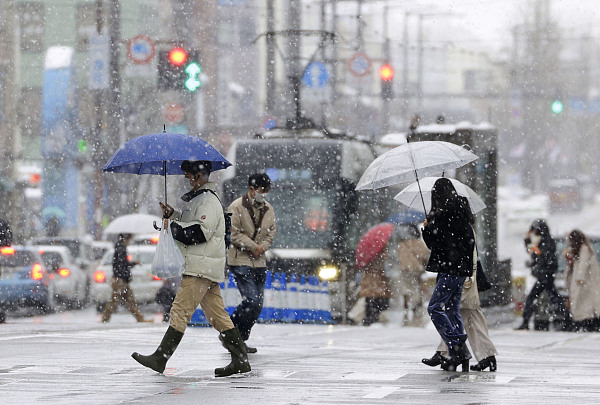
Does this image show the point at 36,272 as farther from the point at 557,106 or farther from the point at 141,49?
the point at 557,106

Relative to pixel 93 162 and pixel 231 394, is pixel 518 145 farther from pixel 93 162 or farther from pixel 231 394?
pixel 231 394

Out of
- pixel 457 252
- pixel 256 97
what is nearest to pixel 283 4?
pixel 256 97

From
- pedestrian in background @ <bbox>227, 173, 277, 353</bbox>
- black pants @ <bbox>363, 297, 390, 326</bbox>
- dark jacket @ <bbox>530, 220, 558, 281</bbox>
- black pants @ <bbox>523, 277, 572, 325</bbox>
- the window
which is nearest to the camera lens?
pedestrian in background @ <bbox>227, 173, 277, 353</bbox>

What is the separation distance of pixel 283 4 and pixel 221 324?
6107 centimetres

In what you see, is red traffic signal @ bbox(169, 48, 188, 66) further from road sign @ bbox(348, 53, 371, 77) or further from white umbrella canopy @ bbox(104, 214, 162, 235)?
road sign @ bbox(348, 53, 371, 77)

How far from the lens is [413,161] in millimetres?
11133

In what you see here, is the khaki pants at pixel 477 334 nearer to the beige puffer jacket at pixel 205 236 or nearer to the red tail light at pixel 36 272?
the beige puffer jacket at pixel 205 236

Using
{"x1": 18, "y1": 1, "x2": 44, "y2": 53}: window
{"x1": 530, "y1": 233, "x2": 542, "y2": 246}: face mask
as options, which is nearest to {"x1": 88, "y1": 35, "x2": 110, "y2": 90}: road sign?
{"x1": 530, "y1": 233, "x2": 542, "y2": 246}: face mask

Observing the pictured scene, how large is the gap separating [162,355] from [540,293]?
10.9m

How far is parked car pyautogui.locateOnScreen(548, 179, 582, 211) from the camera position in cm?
7688

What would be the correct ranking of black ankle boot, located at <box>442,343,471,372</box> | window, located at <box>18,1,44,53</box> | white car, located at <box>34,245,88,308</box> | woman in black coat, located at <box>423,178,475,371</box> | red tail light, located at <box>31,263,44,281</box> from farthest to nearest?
window, located at <box>18,1,44,53</box> → white car, located at <box>34,245,88,308</box> → red tail light, located at <box>31,263,44,281</box> → black ankle boot, located at <box>442,343,471,372</box> → woman in black coat, located at <box>423,178,475,371</box>

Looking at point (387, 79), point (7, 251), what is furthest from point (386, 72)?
point (7, 251)

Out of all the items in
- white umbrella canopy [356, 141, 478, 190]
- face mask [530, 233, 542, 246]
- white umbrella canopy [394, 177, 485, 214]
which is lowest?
face mask [530, 233, 542, 246]

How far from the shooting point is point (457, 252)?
10.7m
